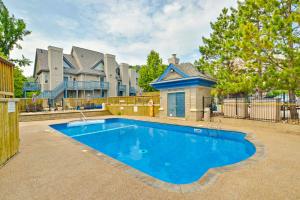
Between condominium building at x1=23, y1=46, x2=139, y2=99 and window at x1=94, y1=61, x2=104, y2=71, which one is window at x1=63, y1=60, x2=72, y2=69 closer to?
condominium building at x1=23, y1=46, x2=139, y2=99

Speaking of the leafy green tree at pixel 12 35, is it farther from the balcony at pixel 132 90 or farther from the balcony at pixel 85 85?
the balcony at pixel 132 90

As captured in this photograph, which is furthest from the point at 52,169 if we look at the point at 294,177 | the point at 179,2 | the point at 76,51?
the point at 76,51

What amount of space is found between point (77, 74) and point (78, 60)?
2.96m

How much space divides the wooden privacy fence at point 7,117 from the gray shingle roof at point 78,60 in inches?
986

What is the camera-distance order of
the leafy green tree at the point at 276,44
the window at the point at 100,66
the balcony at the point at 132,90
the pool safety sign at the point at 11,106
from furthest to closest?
the balcony at the point at 132,90 < the window at the point at 100,66 < the leafy green tree at the point at 276,44 < the pool safety sign at the point at 11,106

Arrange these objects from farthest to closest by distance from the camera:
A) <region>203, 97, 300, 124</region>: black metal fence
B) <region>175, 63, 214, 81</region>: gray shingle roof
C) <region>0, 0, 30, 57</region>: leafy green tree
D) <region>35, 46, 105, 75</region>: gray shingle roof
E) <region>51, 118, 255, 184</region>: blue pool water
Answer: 1. <region>35, 46, 105, 75</region>: gray shingle roof
2. <region>0, 0, 30, 57</region>: leafy green tree
3. <region>175, 63, 214, 81</region>: gray shingle roof
4. <region>203, 97, 300, 124</region>: black metal fence
5. <region>51, 118, 255, 184</region>: blue pool water

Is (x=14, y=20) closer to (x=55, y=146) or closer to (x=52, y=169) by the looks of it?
(x=55, y=146)

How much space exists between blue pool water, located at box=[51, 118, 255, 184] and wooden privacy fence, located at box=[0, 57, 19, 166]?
3.51m

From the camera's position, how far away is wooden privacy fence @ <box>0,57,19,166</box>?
4461 mm

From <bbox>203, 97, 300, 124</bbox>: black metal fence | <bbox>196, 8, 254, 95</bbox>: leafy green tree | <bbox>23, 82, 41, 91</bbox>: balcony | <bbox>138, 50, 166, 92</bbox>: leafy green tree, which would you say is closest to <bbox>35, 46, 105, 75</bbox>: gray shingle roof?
<bbox>23, 82, 41, 91</bbox>: balcony

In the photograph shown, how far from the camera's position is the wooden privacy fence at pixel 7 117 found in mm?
4461

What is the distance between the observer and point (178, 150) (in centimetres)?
734

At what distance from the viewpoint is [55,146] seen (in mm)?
6316

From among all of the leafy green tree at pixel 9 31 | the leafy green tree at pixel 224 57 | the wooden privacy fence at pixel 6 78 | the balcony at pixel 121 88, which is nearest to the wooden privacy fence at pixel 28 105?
the leafy green tree at pixel 9 31
